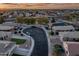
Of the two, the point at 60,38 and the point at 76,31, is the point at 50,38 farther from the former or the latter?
the point at 76,31

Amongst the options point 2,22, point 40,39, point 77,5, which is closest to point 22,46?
point 40,39

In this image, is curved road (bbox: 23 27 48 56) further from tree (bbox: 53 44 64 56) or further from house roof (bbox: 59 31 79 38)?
house roof (bbox: 59 31 79 38)

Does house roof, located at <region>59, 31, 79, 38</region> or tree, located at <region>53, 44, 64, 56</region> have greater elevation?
house roof, located at <region>59, 31, 79, 38</region>

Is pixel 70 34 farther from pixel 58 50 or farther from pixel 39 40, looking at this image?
pixel 39 40

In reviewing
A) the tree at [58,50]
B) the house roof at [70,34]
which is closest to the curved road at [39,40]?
the tree at [58,50]

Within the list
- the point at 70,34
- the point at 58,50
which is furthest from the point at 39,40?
the point at 70,34

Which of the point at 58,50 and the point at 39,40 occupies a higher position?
the point at 39,40

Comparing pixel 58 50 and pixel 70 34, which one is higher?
pixel 70 34

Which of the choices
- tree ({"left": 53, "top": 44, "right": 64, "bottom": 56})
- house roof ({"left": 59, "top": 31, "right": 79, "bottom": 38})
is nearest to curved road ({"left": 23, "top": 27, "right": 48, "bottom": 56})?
tree ({"left": 53, "top": 44, "right": 64, "bottom": 56})
